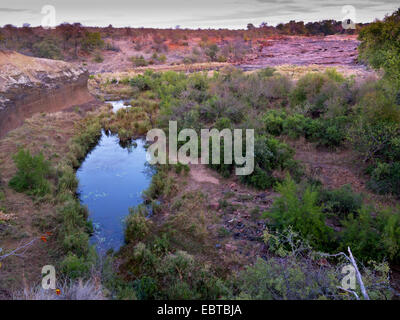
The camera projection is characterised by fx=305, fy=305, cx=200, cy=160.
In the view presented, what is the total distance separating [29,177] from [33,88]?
389 inches

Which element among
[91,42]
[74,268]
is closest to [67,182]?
[74,268]

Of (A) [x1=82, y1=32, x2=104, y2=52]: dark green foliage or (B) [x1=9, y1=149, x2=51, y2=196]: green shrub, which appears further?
(A) [x1=82, y1=32, x2=104, y2=52]: dark green foliage

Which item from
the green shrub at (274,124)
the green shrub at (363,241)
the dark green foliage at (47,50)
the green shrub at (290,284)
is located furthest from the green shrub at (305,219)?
the dark green foliage at (47,50)

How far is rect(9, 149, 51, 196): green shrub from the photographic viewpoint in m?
8.70

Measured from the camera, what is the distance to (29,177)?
884cm

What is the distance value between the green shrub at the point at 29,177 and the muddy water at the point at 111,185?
132 centimetres

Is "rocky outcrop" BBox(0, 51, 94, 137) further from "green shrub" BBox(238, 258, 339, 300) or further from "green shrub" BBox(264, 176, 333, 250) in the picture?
"green shrub" BBox(238, 258, 339, 300)

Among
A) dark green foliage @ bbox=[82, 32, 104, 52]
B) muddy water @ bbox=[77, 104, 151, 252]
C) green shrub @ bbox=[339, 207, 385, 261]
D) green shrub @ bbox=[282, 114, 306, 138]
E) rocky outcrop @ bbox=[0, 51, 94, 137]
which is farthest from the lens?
dark green foliage @ bbox=[82, 32, 104, 52]

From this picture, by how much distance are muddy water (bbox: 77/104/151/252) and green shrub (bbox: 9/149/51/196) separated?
132 centimetres

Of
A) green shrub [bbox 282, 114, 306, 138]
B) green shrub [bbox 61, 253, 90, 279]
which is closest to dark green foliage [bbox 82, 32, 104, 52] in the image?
green shrub [bbox 282, 114, 306, 138]

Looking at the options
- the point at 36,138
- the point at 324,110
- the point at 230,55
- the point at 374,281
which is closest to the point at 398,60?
the point at 324,110

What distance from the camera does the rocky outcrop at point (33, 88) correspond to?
14.7 metres

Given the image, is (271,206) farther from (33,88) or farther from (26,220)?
(33,88)

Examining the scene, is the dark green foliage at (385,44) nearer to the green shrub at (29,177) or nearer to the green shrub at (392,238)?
the green shrub at (392,238)
